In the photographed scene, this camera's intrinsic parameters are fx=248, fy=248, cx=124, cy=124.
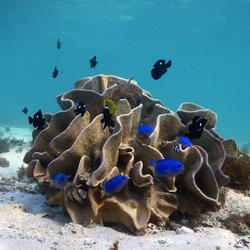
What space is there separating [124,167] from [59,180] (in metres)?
1.03

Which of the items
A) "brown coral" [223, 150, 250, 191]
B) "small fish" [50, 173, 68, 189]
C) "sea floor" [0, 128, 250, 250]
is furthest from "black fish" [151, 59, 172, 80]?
"small fish" [50, 173, 68, 189]

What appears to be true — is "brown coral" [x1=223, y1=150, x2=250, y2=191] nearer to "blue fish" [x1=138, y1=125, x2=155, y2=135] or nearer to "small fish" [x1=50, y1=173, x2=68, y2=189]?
"blue fish" [x1=138, y1=125, x2=155, y2=135]

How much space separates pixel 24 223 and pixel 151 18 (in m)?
39.9

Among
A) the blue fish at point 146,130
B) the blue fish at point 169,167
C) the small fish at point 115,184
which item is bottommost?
the small fish at point 115,184

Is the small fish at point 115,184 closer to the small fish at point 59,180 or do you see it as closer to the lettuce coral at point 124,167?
the lettuce coral at point 124,167

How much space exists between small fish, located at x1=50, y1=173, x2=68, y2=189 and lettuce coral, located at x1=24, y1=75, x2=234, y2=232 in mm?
115

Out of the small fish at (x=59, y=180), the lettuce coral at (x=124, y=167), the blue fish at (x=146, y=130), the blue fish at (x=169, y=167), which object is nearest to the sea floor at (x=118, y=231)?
the lettuce coral at (x=124, y=167)

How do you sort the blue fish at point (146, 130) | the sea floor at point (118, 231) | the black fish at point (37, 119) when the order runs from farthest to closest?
the black fish at point (37, 119) → the blue fish at point (146, 130) → the sea floor at point (118, 231)

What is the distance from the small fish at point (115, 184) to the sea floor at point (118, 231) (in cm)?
57

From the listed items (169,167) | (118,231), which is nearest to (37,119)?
(118,231)

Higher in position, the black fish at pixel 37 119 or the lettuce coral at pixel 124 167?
the black fish at pixel 37 119

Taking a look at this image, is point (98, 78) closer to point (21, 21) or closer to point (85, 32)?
point (21, 21)

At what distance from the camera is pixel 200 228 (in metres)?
3.54

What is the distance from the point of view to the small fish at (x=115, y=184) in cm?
318
